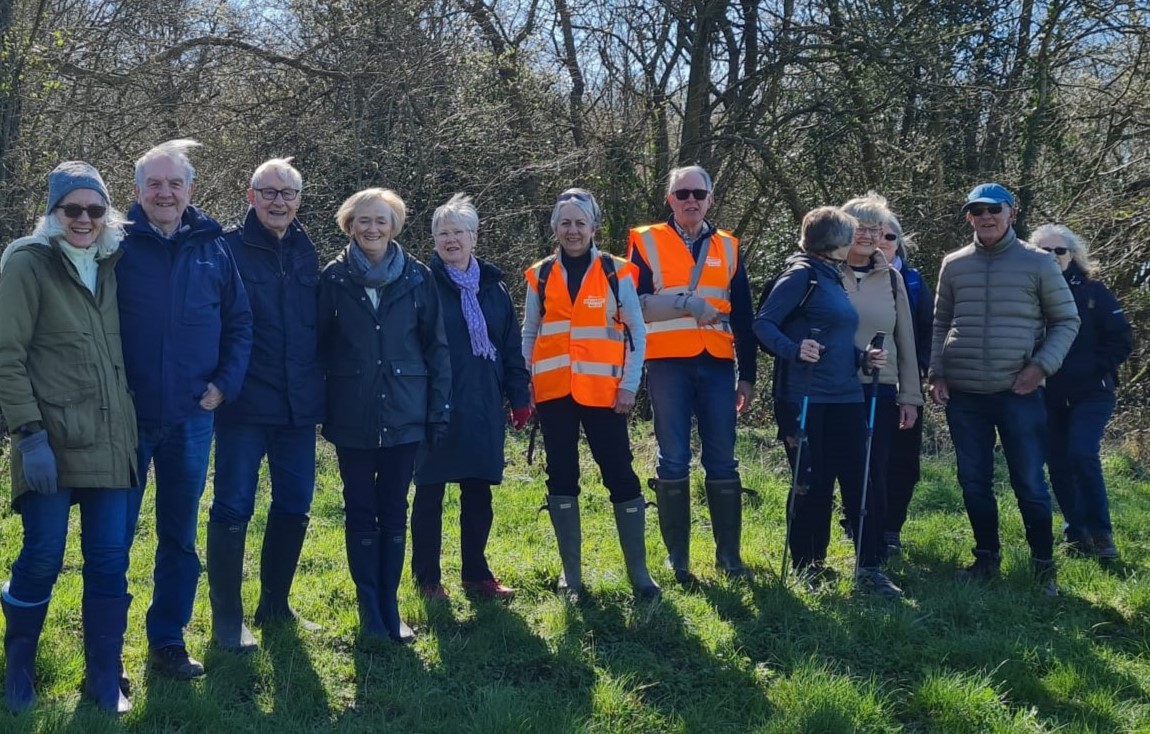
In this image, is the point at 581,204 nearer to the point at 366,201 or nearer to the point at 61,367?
the point at 366,201

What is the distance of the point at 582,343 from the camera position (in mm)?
5219

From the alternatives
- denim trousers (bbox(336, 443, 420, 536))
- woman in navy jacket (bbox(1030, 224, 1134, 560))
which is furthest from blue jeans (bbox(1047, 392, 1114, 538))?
denim trousers (bbox(336, 443, 420, 536))

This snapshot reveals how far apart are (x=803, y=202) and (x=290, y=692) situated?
9029 millimetres

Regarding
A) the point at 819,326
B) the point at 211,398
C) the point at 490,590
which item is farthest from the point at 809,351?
the point at 211,398

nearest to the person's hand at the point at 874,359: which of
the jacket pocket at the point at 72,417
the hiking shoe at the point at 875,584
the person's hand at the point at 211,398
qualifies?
the hiking shoe at the point at 875,584

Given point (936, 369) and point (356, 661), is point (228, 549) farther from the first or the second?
point (936, 369)

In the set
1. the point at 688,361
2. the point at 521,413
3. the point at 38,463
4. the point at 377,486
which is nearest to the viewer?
the point at 38,463

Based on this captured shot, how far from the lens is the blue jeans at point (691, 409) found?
5.52 metres

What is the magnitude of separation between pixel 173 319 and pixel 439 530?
1.93 metres

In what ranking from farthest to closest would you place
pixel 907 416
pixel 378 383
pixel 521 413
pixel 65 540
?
pixel 907 416 < pixel 521 413 < pixel 378 383 < pixel 65 540

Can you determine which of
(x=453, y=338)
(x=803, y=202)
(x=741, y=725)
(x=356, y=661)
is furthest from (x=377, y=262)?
(x=803, y=202)

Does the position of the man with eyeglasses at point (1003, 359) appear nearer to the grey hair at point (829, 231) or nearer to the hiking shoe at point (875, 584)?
the hiking shoe at point (875, 584)

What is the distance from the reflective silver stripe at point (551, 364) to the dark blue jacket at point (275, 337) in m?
1.20

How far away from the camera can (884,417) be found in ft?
19.0
